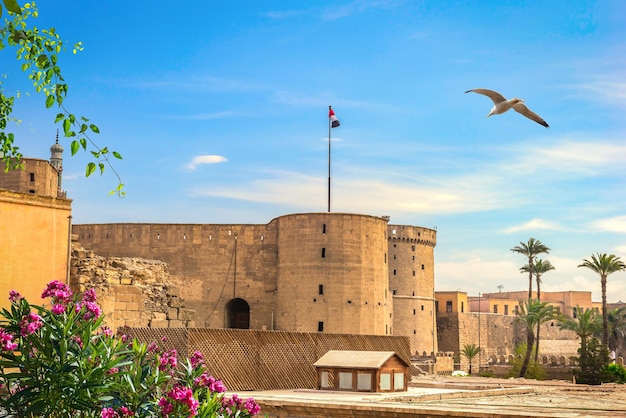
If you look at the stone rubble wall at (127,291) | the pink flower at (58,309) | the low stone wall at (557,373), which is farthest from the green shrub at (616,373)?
the pink flower at (58,309)

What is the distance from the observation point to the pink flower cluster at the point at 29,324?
6297 mm

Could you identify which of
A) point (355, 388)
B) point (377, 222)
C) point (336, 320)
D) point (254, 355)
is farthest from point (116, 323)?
point (377, 222)

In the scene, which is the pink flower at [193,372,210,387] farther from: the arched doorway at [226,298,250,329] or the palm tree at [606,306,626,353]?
the palm tree at [606,306,626,353]

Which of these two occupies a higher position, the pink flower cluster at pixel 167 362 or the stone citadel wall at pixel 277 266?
the stone citadel wall at pixel 277 266

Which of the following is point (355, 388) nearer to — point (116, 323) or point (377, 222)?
point (116, 323)

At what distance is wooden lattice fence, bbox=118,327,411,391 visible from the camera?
18.9 m

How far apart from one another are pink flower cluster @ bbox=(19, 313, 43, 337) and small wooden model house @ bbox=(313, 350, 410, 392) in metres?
14.8

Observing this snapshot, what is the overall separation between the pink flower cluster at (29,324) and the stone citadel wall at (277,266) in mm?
31186

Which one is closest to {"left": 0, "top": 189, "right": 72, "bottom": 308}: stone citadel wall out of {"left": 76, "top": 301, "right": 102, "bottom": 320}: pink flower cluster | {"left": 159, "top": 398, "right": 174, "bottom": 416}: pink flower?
{"left": 76, "top": 301, "right": 102, "bottom": 320}: pink flower cluster

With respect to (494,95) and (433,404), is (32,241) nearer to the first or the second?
(433,404)

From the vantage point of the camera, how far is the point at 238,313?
42.0m

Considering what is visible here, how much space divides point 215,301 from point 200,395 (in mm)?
33094

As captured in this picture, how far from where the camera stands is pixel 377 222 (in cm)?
3928

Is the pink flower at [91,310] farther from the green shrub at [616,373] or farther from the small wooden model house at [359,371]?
the green shrub at [616,373]
